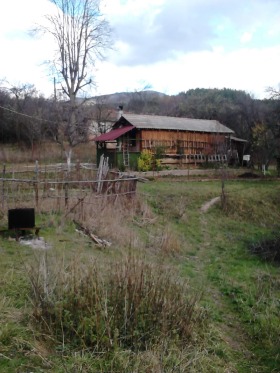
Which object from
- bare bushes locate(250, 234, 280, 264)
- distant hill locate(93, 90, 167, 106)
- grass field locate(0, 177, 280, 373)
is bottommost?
bare bushes locate(250, 234, 280, 264)

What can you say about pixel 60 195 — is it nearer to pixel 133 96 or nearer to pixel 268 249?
pixel 268 249

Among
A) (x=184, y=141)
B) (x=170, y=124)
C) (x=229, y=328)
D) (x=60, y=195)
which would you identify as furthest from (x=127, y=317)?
(x=170, y=124)

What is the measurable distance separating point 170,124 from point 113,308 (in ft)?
70.7

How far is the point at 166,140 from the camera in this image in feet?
78.0

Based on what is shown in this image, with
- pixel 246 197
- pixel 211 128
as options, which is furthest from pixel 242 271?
pixel 211 128

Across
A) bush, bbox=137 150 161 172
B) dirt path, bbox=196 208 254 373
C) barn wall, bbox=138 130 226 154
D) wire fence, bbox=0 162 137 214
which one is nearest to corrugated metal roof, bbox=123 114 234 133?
barn wall, bbox=138 130 226 154

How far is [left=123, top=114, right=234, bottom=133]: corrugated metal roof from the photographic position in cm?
2342

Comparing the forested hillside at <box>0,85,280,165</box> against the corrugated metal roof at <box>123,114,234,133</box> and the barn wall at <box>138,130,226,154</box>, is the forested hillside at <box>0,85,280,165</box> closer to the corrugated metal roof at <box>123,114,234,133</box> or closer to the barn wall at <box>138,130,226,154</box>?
the barn wall at <box>138,130,226,154</box>

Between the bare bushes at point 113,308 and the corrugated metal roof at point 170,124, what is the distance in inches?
749

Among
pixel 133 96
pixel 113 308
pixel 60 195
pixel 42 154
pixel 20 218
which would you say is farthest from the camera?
pixel 133 96

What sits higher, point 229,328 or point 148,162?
point 148,162

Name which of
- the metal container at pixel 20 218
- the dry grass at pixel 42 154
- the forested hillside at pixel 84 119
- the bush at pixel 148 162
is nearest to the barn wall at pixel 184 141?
the bush at pixel 148 162

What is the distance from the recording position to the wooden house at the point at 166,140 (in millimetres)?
22828

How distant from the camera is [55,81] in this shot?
28859 mm
